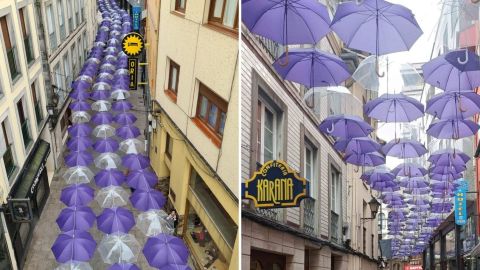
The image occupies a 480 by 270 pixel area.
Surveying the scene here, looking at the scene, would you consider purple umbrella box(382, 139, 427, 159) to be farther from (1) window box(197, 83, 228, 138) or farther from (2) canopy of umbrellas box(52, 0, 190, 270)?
(1) window box(197, 83, 228, 138)


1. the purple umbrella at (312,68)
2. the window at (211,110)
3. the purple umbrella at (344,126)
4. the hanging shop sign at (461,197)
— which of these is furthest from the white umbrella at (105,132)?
the window at (211,110)

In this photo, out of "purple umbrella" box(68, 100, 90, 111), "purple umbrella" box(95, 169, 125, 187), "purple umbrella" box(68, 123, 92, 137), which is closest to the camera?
"purple umbrella" box(68, 123, 92, 137)

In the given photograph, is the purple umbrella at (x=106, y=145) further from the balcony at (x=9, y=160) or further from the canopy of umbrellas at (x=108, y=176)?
the balcony at (x=9, y=160)

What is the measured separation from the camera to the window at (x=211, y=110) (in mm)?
1162

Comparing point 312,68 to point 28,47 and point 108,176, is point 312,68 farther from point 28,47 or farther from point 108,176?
point 108,176

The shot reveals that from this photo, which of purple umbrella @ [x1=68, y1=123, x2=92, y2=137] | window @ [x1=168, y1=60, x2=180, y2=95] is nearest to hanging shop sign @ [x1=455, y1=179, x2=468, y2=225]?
purple umbrella @ [x1=68, y1=123, x2=92, y2=137]

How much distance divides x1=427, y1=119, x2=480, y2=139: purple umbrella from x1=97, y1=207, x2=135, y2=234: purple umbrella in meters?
2.29

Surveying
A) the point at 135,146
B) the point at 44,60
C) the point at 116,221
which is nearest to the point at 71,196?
the point at 116,221

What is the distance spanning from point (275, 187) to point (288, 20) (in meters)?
0.39

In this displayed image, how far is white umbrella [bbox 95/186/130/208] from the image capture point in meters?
3.52

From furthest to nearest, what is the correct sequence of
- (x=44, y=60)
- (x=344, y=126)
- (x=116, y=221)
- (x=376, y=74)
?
(x=116, y=221), (x=44, y=60), (x=376, y=74), (x=344, y=126)

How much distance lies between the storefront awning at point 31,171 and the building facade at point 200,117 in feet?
2.23

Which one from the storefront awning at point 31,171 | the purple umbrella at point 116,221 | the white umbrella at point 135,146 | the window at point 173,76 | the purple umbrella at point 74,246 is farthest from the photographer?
the purple umbrella at point 116,221

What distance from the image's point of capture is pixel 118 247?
4.38 meters
